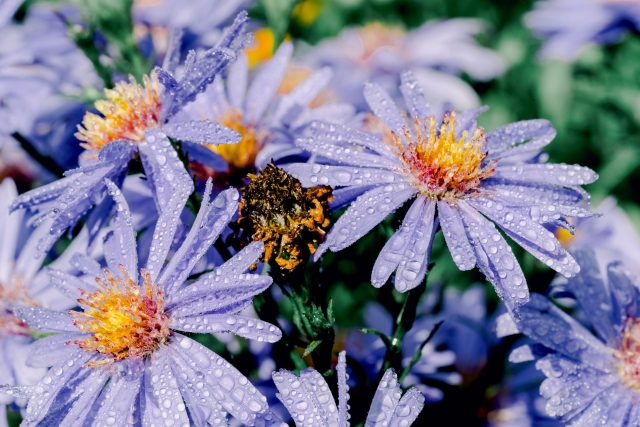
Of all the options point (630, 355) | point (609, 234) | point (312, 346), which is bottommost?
point (609, 234)

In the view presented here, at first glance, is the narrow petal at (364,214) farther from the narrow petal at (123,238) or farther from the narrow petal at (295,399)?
the narrow petal at (123,238)

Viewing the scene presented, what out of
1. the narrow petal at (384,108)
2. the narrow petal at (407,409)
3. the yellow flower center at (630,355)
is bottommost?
the yellow flower center at (630,355)

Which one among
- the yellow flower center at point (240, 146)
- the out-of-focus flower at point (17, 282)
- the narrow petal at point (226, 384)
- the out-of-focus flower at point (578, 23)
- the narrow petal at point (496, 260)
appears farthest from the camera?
the out-of-focus flower at point (578, 23)

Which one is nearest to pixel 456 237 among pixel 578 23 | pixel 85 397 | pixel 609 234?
pixel 85 397

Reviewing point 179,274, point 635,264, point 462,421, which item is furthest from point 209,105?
point 635,264

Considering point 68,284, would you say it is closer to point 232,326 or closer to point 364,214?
point 232,326

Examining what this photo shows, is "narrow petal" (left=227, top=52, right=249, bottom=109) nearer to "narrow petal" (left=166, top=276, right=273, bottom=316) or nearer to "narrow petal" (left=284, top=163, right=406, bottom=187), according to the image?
"narrow petal" (left=284, top=163, right=406, bottom=187)

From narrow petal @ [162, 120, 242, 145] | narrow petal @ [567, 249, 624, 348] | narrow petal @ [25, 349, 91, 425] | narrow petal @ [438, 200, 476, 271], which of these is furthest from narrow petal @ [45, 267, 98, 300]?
narrow petal @ [567, 249, 624, 348]

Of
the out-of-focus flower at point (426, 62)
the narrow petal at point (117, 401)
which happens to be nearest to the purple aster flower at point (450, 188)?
the narrow petal at point (117, 401)
